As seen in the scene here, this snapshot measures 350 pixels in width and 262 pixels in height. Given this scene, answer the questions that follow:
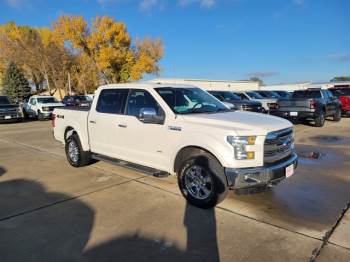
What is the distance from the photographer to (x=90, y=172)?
6.83 m

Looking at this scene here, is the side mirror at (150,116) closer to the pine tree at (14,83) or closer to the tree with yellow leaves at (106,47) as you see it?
the tree with yellow leaves at (106,47)

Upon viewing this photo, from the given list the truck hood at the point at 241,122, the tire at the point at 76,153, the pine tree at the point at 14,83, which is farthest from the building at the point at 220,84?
the truck hood at the point at 241,122

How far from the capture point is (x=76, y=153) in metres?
7.21

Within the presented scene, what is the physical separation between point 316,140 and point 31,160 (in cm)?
898

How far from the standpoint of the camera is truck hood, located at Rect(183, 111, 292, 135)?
4.34 m

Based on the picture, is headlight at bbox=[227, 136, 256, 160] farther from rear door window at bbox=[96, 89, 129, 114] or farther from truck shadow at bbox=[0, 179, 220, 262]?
rear door window at bbox=[96, 89, 129, 114]

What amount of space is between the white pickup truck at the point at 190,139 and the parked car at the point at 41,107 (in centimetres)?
1637

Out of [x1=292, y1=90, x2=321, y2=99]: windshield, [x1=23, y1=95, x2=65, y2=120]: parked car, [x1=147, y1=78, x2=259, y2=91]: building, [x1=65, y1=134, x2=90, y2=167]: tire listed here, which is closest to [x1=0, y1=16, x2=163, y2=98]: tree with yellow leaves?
[x1=147, y1=78, x2=259, y2=91]: building

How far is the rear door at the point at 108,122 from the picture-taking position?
6035mm

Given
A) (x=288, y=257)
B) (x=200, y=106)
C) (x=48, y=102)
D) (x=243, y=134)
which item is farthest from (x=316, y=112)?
(x=48, y=102)

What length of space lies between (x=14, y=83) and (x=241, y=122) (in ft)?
156

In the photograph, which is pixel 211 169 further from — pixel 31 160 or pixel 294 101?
pixel 294 101

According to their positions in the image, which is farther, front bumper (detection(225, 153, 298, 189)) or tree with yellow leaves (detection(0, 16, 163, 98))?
tree with yellow leaves (detection(0, 16, 163, 98))

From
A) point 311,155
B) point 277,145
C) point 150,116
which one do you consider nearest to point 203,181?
point 277,145
